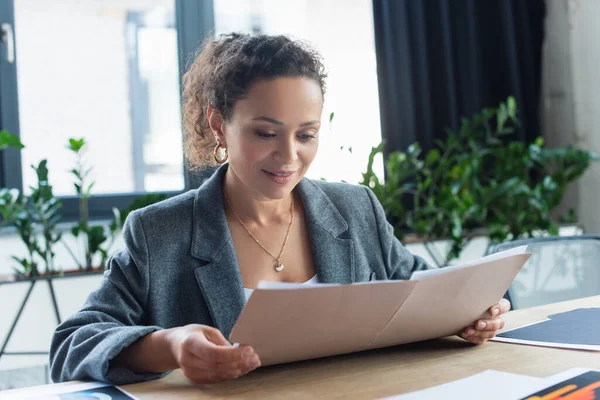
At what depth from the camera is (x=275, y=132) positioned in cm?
120

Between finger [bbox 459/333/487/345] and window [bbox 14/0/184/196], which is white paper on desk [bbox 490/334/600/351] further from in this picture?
window [bbox 14/0/184/196]

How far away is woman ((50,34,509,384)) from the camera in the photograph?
96cm

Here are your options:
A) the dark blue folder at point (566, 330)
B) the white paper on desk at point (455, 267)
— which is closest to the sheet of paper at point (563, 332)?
the dark blue folder at point (566, 330)

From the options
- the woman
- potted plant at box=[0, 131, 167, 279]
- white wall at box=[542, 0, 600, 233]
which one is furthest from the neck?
white wall at box=[542, 0, 600, 233]

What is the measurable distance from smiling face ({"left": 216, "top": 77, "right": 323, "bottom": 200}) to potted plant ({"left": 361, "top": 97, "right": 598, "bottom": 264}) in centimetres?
139

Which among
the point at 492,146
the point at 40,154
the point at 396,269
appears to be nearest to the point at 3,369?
the point at 40,154

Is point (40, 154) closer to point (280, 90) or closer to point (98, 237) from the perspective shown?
point (98, 237)

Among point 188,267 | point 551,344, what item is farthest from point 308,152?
point 551,344

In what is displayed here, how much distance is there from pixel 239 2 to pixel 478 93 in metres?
1.29

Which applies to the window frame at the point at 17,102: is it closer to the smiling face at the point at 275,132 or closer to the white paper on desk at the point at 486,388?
the smiling face at the point at 275,132

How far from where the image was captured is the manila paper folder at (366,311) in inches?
31.0

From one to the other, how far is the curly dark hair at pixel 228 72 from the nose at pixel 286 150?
0.12m

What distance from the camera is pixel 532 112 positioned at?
3521 mm

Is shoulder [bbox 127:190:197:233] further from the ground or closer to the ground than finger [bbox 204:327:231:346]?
further from the ground
